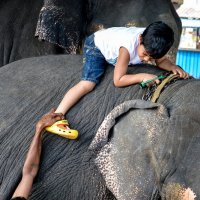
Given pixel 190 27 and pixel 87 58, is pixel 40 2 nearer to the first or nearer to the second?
pixel 87 58

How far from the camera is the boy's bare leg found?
88.4 inches

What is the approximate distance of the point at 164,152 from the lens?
1.92 m

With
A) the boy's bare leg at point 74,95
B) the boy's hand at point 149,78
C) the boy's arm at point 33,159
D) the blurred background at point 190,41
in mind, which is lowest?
the blurred background at point 190,41

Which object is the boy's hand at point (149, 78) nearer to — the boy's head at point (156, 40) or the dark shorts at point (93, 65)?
the boy's head at point (156, 40)

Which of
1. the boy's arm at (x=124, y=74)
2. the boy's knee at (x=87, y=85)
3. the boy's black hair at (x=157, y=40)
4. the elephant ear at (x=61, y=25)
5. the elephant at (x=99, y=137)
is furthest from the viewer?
the elephant ear at (x=61, y=25)

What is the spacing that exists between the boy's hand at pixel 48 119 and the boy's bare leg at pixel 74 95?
36mm

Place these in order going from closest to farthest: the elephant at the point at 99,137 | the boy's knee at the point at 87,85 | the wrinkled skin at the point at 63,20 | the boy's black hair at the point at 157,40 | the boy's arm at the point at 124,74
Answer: the elephant at the point at 99,137
the boy's black hair at the point at 157,40
the boy's arm at the point at 124,74
the boy's knee at the point at 87,85
the wrinkled skin at the point at 63,20

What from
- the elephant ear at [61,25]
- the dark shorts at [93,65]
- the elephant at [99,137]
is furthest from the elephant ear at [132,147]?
the elephant ear at [61,25]

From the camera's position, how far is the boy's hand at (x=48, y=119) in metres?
2.18

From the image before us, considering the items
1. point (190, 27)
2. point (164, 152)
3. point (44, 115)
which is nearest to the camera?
point (164, 152)

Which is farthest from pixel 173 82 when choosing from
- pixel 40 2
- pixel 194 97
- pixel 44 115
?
pixel 40 2

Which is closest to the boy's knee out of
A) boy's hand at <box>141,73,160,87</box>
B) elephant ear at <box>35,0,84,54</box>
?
boy's hand at <box>141,73,160,87</box>

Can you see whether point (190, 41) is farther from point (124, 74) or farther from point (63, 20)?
point (124, 74)

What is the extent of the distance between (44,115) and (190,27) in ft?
22.2
